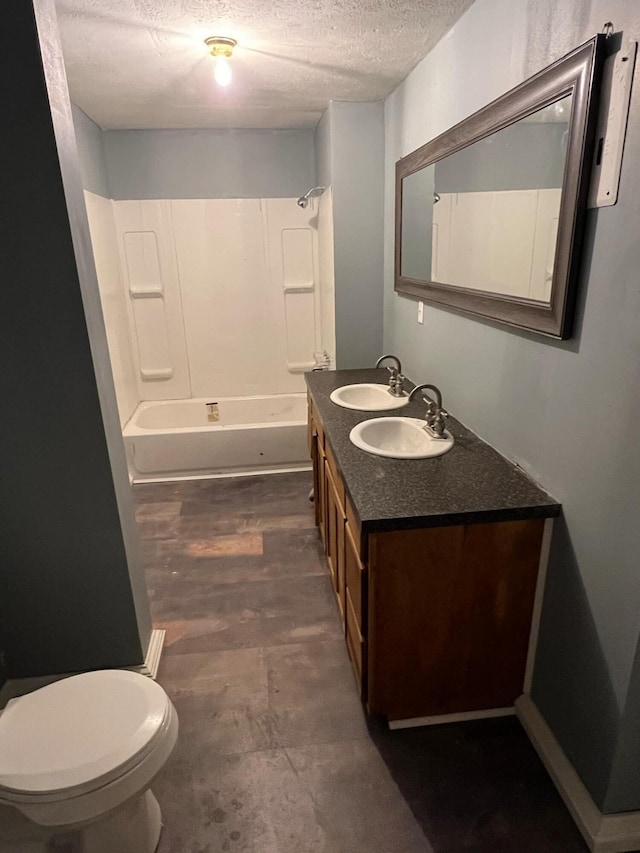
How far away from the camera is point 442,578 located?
1.53 metres

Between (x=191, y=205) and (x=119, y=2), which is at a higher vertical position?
(x=119, y=2)

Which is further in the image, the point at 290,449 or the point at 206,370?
the point at 206,370

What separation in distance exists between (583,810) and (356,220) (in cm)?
285

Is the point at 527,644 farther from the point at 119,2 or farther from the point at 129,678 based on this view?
the point at 119,2

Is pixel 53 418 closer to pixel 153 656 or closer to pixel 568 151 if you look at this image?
pixel 153 656

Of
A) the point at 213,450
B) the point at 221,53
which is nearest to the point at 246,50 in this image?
the point at 221,53

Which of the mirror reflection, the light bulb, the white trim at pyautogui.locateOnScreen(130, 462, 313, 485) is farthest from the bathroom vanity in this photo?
the white trim at pyautogui.locateOnScreen(130, 462, 313, 485)

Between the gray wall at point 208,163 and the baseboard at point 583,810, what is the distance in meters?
3.66

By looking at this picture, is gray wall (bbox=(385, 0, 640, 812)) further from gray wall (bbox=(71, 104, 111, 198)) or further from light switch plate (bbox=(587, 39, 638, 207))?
gray wall (bbox=(71, 104, 111, 198))

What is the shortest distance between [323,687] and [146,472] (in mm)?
2202

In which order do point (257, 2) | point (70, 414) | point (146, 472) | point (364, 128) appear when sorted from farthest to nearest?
point (146, 472)
point (364, 128)
point (257, 2)
point (70, 414)

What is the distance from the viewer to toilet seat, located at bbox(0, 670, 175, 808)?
115cm

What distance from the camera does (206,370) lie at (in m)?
4.21

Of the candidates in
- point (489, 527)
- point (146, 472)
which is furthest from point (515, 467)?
point (146, 472)
